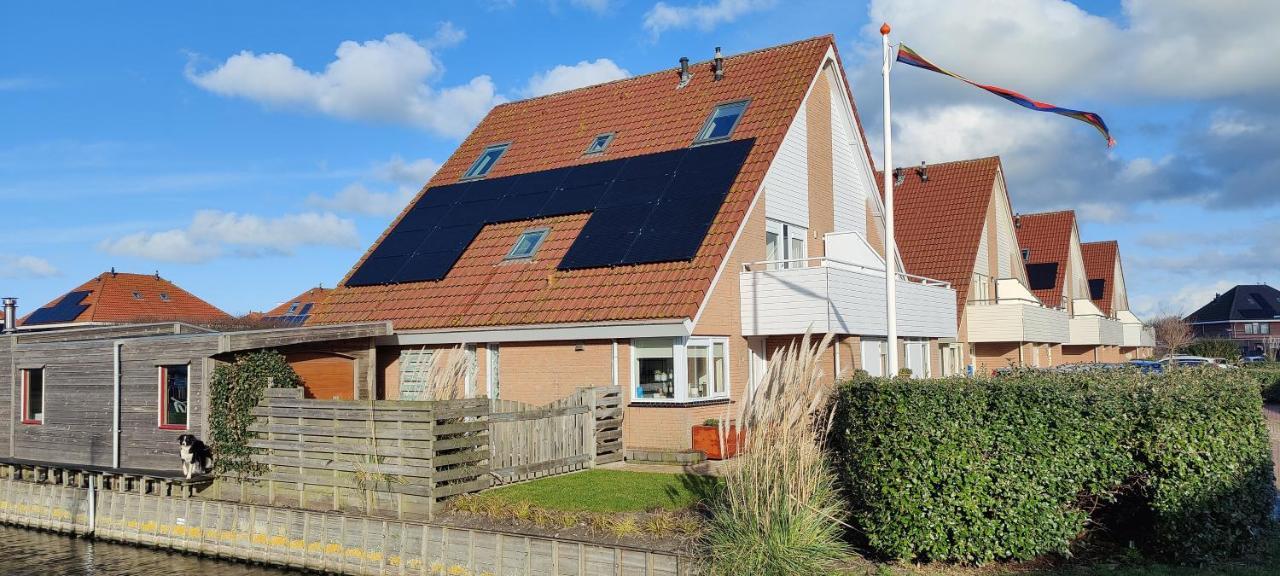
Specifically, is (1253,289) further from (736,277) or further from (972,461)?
(972,461)

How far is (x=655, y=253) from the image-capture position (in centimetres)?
1820

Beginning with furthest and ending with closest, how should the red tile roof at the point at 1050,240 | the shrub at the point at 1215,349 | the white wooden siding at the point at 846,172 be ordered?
1. the shrub at the point at 1215,349
2. the red tile roof at the point at 1050,240
3. the white wooden siding at the point at 846,172

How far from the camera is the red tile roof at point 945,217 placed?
101 ft

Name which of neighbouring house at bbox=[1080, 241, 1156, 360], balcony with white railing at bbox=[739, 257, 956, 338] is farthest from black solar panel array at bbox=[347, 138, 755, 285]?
neighbouring house at bbox=[1080, 241, 1156, 360]

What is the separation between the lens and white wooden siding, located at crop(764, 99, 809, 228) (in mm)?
20625

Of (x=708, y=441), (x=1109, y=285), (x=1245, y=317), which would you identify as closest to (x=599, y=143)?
(x=708, y=441)

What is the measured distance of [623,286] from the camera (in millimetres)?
18016

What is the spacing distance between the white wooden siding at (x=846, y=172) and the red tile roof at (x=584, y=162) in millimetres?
2312

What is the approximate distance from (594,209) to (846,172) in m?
7.79

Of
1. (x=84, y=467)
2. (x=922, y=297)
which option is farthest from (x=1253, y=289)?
(x=84, y=467)

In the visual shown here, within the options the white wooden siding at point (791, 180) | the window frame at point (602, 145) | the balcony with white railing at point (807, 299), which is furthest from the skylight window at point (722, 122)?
the balcony with white railing at point (807, 299)

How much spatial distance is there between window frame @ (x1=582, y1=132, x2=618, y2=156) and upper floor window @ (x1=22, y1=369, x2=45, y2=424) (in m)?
12.3

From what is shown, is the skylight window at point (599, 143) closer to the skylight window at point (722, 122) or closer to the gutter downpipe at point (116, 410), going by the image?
the skylight window at point (722, 122)

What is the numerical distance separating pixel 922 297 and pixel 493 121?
12686mm
